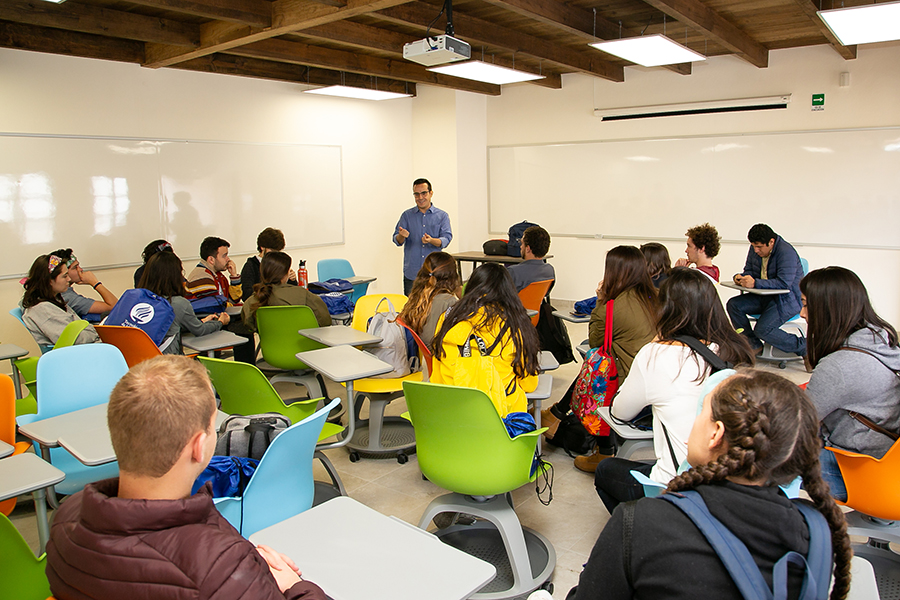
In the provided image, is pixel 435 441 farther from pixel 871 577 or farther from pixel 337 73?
pixel 337 73

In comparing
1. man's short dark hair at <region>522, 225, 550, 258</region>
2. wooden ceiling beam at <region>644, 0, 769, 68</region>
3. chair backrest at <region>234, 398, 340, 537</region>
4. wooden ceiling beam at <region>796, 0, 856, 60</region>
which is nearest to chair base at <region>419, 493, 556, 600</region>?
chair backrest at <region>234, 398, 340, 537</region>

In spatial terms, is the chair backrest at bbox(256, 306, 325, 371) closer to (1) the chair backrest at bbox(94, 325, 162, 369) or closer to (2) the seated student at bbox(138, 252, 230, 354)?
(2) the seated student at bbox(138, 252, 230, 354)

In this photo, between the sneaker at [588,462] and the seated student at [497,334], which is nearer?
the seated student at [497,334]

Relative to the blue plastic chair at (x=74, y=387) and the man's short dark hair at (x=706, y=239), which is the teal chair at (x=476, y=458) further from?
the man's short dark hair at (x=706, y=239)

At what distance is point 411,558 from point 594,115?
7271mm

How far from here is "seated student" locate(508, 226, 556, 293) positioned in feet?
15.8

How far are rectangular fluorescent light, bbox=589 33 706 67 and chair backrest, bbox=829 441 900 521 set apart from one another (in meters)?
3.66

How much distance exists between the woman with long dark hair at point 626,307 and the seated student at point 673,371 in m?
0.66

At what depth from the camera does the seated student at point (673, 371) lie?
7.38 feet

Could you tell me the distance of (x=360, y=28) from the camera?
5578 mm

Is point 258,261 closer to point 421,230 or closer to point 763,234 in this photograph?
point 421,230

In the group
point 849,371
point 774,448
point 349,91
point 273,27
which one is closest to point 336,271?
point 349,91

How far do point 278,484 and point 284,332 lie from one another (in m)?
2.13

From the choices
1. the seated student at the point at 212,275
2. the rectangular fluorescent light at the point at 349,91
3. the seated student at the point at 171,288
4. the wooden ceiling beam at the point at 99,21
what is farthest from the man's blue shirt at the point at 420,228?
the seated student at the point at 171,288
